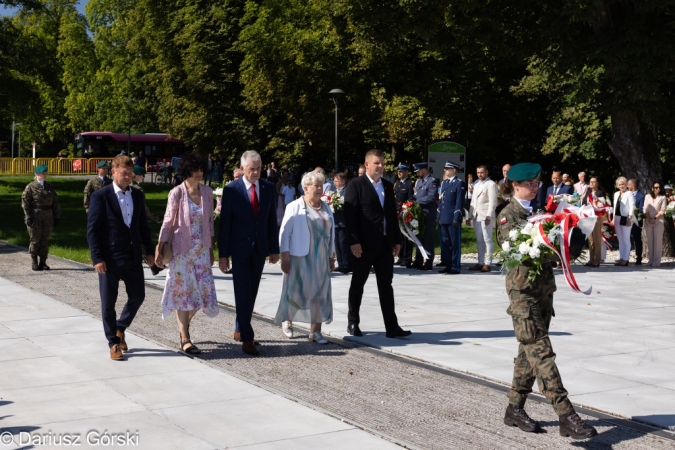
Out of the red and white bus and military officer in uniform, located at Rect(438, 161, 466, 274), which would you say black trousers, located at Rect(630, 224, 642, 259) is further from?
the red and white bus

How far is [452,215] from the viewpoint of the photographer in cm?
1603

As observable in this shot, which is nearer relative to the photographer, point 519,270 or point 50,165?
point 519,270

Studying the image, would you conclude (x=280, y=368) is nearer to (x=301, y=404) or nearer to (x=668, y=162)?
(x=301, y=404)

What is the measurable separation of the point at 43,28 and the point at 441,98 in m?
54.4

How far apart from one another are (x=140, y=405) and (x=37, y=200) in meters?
10.7

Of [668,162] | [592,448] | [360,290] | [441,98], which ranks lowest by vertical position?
[592,448]

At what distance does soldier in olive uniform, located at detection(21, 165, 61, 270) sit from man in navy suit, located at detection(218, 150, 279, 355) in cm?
856

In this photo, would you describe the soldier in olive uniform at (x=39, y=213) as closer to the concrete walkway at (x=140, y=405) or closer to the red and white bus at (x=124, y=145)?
the concrete walkway at (x=140, y=405)

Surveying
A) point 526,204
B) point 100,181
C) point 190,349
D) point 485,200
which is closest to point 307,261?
point 190,349

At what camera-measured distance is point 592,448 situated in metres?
5.75

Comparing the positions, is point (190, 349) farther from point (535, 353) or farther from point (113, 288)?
point (535, 353)

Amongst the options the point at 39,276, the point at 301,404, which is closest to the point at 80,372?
the point at 301,404

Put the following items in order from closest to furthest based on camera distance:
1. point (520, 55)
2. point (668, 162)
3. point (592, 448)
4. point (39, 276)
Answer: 1. point (592, 448)
2. point (39, 276)
3. point (520, 55)
4. point (668, 162)

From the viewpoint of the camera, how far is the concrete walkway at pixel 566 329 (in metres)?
7.44
